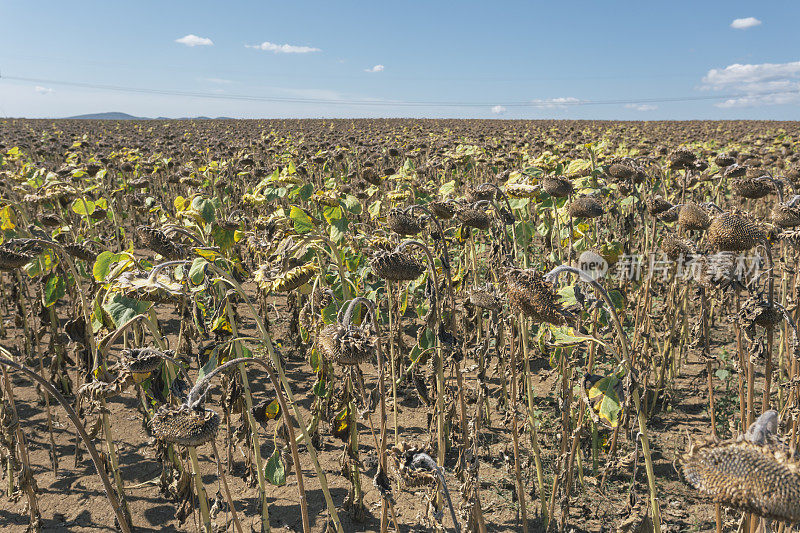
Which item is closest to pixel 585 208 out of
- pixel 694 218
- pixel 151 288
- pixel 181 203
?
pixel 694 218

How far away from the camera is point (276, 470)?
2.49m

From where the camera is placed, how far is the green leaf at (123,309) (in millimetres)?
1914

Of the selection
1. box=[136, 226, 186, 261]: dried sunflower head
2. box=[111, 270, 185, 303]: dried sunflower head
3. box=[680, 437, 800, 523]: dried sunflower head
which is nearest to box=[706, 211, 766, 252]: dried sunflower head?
box=[680, 437, 800, 523]: dried sunflower head

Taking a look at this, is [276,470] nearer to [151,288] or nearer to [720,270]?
[151,288]

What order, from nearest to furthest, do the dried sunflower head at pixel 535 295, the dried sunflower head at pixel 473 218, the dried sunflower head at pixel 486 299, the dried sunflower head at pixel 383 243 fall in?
the dried sunflower head at pixel 535 295 < the dried sunflower head at pixel 486 299 < the dried sunflower head at pixel 473 218 < the dried sunflower head at pixel 383 243

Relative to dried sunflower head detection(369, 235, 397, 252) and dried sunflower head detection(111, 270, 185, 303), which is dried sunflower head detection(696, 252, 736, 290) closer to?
dried sunflower head detection(369, 235, 397, 252)

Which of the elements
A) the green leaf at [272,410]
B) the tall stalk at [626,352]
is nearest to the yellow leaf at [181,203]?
the green leaf at [272,410]

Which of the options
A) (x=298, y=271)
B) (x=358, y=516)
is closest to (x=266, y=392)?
(x=358, y=516)

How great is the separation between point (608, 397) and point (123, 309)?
5.73ft

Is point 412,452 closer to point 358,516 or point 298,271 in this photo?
point 298,271

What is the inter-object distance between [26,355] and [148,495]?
8.80 ft

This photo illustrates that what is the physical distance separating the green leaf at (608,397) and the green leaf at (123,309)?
5.31ft

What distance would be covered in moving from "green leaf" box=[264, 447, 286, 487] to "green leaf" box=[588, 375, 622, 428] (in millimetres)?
1436

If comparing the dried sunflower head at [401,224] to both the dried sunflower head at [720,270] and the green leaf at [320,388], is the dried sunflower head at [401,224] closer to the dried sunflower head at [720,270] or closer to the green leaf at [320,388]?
the green leaf at [320,388]
